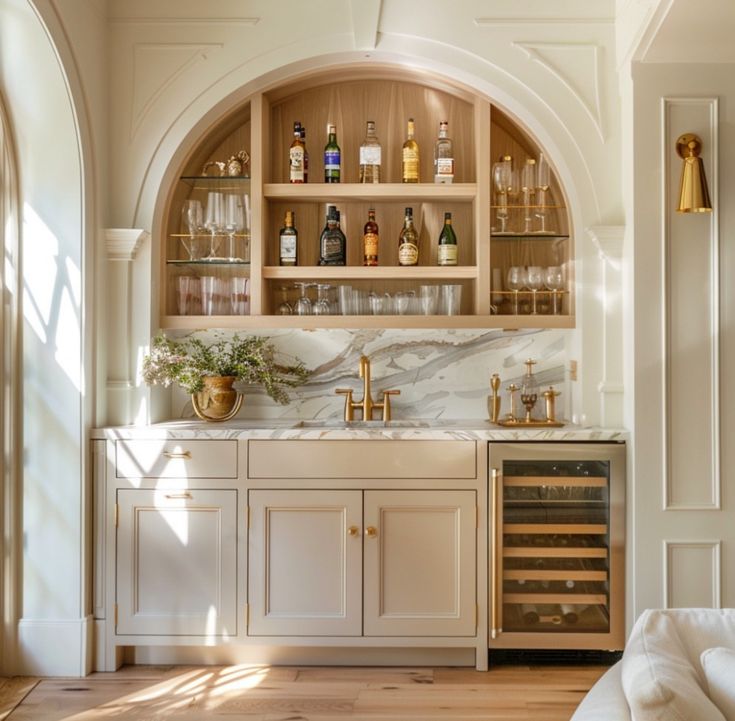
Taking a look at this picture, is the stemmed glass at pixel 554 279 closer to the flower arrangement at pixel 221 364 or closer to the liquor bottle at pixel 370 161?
the liquor bottle at pixel 370 161

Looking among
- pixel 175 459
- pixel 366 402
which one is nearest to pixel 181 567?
pixel 175 459

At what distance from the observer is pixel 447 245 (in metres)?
3.62

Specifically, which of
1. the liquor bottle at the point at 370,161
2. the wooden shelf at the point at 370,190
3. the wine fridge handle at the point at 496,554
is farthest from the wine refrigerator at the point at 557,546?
the liquor bottle at the point at 370,161

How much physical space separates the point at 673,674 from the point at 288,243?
2791 mm

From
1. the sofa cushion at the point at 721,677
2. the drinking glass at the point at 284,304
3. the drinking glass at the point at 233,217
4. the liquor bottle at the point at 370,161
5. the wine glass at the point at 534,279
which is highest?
the liquor bottle at the point at 370,161

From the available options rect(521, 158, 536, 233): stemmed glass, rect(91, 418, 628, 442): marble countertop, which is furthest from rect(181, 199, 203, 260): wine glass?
rect(521, 158, 536, 233): stemmed glass

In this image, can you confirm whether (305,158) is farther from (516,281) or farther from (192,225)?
(516,281)

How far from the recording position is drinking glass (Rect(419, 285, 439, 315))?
11.7ft

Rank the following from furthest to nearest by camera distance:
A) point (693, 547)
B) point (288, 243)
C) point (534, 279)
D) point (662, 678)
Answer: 1. point (288, 243)
2. point (534, 279)
3. point (693, 547)
4. point (662, 678)

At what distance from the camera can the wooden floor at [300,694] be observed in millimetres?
2787

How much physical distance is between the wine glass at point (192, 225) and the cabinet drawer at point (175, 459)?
37.7 inches

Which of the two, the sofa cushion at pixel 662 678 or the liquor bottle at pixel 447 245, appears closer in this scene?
the sofa cushion at pixel 662 678

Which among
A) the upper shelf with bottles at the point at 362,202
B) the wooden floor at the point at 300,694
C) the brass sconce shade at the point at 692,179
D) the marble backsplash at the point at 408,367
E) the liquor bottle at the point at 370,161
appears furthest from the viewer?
the marble backsplash at the point at 408,367

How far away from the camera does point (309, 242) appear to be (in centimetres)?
382
